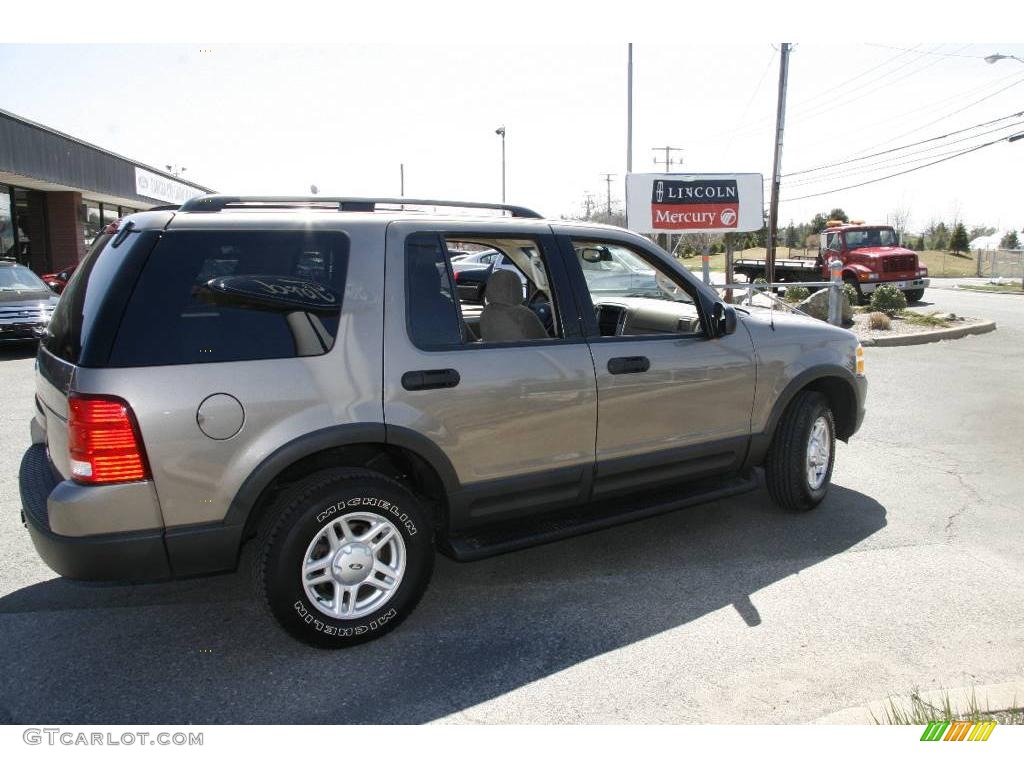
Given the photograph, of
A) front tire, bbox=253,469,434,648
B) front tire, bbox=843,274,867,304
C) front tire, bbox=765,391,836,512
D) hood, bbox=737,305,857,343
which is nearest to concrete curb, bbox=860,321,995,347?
front tire, bbox=843,274,867,304

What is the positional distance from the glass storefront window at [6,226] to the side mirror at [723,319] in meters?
22.4

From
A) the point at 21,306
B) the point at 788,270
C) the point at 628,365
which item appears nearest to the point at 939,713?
the point at 628,365

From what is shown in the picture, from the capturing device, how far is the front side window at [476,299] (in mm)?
3436

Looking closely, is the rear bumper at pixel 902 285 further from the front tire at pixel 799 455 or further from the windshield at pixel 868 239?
the front tire at pixel 799 455

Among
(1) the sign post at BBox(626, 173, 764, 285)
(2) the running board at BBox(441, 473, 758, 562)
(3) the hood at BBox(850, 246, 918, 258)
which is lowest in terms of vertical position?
(2) the running board at BBox(441, 473, 758, 562)

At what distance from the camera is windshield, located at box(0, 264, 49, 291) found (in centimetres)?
1219

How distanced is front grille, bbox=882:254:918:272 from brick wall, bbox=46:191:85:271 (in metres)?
23.5

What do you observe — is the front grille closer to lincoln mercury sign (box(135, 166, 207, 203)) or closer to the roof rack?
the roof rack

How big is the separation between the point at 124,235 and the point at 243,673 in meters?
1.85

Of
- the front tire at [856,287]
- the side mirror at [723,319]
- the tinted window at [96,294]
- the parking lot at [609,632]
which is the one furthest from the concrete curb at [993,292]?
the tinted window at [96,294]

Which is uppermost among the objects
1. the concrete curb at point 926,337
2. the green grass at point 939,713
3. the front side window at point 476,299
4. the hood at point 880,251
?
the hood at point 880,251

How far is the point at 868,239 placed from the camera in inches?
838

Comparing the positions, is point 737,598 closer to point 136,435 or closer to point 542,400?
point 542,400

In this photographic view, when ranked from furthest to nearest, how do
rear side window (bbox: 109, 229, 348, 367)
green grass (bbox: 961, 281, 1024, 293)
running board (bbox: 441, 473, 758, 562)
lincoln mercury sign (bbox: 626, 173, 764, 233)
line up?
green grass (bbox: 961, 281, 1024, 293), lincoln mercury sign (bbox: 626, 173, 764, 233), running board (bbox: 441, 473, 758, 562), rear side window (bbox: 109, 229, 348, 367)
